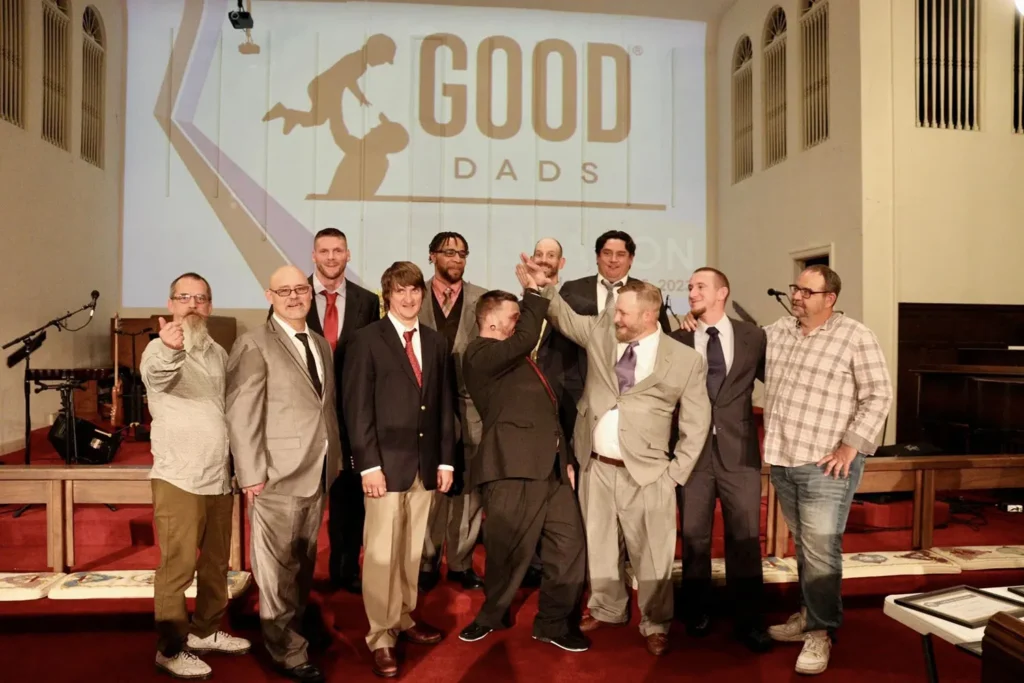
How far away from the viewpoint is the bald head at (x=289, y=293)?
250 centimetres

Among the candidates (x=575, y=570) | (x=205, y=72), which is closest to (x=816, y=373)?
(x=575, y=570)

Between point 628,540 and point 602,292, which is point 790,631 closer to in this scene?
point 628,540

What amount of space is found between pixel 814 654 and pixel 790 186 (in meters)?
6.33

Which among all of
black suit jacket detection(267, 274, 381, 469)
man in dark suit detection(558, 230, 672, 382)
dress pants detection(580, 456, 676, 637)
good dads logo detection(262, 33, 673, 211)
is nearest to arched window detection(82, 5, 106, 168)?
good dads logo detection(262, 33, 673, 211)

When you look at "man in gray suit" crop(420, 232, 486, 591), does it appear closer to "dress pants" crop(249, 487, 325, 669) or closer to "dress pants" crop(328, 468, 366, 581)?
"dress pants" crop(328, 468, 366, 581)

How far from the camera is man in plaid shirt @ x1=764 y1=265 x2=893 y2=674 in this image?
2.63 m

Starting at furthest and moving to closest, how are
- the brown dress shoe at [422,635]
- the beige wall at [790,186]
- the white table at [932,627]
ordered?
the beige wall at [790,186], the brown dress shoe at [422,635], the white table at [932,627]

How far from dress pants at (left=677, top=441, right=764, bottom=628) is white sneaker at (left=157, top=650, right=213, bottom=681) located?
2.00 metres

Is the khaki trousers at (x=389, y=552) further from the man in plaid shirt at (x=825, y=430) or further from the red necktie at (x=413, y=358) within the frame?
the man in plaid shirt at (x=825, y=430)

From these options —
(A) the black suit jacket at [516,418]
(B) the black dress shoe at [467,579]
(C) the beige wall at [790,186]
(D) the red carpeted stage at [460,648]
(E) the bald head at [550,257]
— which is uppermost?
(C) the beige wall at [790,186]

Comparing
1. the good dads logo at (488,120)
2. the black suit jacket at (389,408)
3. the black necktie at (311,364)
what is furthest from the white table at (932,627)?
the good dads logo at (488,120)

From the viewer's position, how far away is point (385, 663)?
2551 mm

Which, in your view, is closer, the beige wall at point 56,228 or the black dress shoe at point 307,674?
the black dress shoe at point 307,674

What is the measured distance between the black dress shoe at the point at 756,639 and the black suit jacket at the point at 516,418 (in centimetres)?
110
